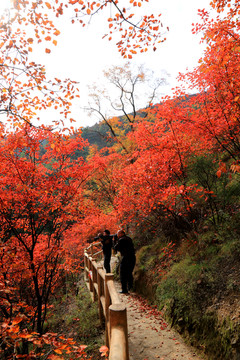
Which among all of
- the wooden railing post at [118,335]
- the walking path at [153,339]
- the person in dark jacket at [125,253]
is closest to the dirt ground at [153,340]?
the walking path at [153,339]

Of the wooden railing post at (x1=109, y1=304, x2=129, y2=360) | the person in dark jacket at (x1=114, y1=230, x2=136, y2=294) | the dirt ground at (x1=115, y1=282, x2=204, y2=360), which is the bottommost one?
the dirt ground at (x1=115, y1=282, x2=204, y2=360)

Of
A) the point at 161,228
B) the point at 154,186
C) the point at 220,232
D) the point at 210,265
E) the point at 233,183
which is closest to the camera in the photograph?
the point at 210,265

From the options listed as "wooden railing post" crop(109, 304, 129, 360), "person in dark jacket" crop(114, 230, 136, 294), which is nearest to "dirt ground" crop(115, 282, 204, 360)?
"person in dark jacket" crop(114, 230, 136, 294)

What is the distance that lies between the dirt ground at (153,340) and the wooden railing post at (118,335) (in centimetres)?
246

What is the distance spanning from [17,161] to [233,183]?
21.2 feet

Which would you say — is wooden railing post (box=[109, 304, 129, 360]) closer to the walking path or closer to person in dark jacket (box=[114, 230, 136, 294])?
the walking path

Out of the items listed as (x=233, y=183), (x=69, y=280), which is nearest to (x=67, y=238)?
(x=69, y=280)

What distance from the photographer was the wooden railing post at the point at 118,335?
5.39 feet

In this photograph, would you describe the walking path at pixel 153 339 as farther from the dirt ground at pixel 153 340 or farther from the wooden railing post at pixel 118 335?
the wooden railing post at pixel 118 335

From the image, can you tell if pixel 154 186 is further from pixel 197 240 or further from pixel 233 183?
pixel 233 183

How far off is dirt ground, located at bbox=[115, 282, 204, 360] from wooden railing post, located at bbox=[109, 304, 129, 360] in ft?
8.06

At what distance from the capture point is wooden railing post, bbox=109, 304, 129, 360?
1643 millimetres

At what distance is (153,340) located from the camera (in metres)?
4.33

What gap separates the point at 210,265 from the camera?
4.73m
